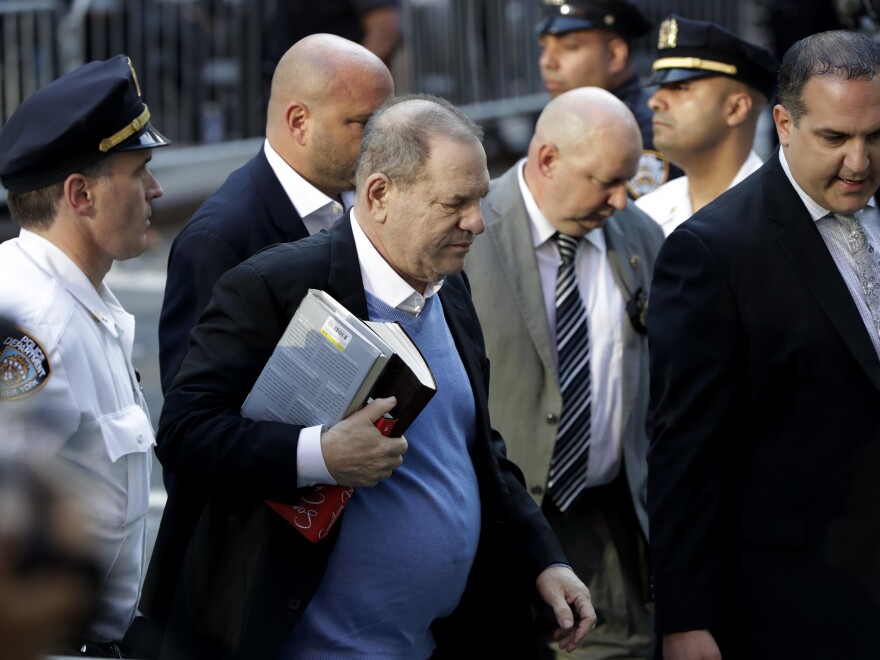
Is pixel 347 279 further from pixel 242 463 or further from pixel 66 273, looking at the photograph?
pixel 66 273

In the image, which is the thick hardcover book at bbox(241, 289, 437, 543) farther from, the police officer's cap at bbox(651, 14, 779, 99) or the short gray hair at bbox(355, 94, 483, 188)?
the police officer's cap at bbox(651, 14, 779, 99)

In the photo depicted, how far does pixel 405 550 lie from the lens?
3.19 meters

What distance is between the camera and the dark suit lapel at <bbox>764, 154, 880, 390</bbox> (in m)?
3.37

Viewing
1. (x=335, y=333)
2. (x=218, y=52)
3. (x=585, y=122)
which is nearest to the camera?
(x=335, y=333)

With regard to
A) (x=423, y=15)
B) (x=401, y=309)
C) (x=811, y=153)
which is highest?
(x=811, y=153)

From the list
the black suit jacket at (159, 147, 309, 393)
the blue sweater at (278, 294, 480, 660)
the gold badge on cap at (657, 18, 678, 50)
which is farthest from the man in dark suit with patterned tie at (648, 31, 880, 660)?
the gold badge on cap at (657, 18, 678, 50)

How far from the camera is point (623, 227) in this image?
5.02 metres

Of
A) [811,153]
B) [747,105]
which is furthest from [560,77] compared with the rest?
[811,153]

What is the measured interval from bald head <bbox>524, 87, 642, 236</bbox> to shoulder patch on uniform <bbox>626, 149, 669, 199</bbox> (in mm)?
1395

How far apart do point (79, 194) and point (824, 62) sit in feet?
6.06

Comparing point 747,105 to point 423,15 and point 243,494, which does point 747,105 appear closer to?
point 243,494

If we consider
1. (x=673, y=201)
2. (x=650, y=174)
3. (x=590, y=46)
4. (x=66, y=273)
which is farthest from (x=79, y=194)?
(x=590, y=46)

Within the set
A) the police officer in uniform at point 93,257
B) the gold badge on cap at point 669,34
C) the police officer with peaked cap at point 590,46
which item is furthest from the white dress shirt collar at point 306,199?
the police officer with peaked cap at point 590,46

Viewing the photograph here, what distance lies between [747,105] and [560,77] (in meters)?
1.23
